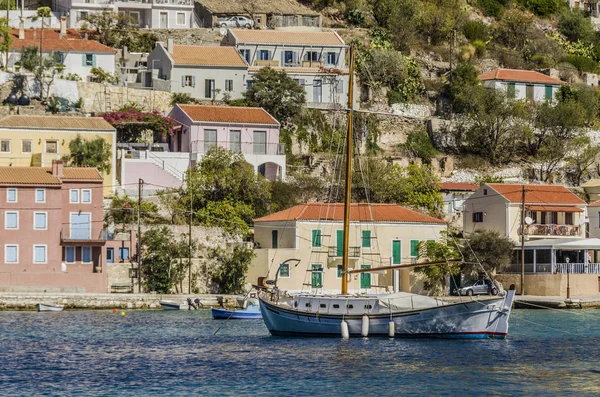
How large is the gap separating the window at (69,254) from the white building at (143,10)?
35.7 metres

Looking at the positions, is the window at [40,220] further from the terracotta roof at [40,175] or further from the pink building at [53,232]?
the terracotta roof at [40,175]

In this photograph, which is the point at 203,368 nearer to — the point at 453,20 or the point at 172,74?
the point at 172,74

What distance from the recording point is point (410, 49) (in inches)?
4520

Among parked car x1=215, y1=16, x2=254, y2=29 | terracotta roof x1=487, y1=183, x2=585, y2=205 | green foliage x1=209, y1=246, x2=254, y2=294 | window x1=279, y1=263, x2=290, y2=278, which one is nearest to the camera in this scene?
window x1=279, y1=263, x2=290, y2=278

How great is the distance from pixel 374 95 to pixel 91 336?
50.6 meters

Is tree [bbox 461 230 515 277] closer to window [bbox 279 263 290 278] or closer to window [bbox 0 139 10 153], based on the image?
window [bbox 279 263 290 278]

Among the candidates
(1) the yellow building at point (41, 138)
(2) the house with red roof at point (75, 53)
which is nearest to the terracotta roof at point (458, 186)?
(1) the yellow building at point (41, 138)

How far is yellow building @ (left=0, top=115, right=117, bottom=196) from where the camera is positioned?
85000 millimetres

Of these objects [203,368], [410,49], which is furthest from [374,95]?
[203,368]

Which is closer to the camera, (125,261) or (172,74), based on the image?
(125,261)

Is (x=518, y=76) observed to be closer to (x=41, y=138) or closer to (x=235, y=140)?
(x=235, y=140)

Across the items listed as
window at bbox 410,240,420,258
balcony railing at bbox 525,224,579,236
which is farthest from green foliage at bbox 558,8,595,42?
window at bbox 410,240,420,258

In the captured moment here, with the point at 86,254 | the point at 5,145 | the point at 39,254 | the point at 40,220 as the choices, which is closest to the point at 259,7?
the point at 5,145

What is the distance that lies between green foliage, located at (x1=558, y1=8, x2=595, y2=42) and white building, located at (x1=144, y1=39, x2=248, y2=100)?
4117 centimetres
